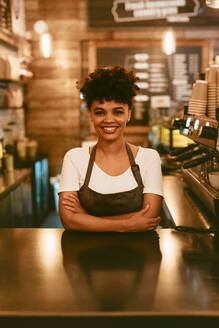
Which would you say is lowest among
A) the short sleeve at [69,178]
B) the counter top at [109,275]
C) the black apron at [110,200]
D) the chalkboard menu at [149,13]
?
the counter top at [109,275]

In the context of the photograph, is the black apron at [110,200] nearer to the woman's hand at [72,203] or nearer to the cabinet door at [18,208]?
the woman's hand at [72,203]

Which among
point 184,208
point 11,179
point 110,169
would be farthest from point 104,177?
point 11,179

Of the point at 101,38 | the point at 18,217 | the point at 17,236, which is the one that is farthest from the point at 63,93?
the point at 17,236

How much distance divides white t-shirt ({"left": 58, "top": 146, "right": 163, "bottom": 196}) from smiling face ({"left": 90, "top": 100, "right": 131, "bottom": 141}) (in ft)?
0.60

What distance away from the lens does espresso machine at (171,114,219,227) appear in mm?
1847

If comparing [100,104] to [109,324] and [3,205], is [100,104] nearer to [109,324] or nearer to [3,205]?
[109,324]

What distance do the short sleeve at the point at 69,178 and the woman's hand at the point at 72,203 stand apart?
34 mm

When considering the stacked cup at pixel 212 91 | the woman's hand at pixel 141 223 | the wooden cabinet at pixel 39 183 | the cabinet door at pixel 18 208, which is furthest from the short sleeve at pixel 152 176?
the wooden cabinet at pixel 39 183

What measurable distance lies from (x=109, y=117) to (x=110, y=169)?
0.27m

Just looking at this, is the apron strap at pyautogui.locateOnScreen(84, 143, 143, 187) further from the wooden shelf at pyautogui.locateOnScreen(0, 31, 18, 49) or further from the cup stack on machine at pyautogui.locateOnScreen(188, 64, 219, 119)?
the wooden shelf at pyautogui.locateOnScreen(0, 31, 18, 49)

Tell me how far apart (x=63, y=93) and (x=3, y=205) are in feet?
8.64

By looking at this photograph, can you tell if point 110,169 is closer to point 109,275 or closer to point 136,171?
point 136,171

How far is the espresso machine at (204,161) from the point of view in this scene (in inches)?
72.7

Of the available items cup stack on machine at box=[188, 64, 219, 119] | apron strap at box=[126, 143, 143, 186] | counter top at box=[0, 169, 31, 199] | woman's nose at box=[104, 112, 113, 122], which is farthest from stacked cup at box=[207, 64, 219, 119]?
counter top at box=[0, 169, 31, 199]
